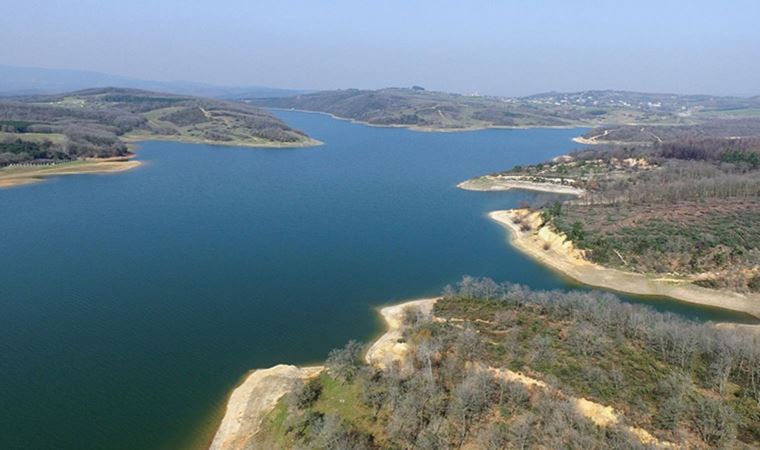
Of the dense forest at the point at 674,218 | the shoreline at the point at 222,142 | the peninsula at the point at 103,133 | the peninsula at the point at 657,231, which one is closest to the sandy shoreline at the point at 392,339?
the peninsula at the point at 657,231

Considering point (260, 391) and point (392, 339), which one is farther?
point (392, 339)

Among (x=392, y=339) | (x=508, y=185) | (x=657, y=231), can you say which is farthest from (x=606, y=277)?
(x=508, y=185)

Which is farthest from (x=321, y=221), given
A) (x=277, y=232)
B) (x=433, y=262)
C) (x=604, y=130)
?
(x=604, y=130)

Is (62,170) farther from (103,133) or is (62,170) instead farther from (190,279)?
(190,279)

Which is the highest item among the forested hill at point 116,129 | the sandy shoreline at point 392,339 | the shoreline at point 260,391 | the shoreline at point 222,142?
the forested hill at point 116,129

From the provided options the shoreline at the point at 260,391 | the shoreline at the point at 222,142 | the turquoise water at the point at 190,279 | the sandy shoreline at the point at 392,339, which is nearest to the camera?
the shoreline at the point at 260,391

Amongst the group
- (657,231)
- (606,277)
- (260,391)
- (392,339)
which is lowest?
(260,391)

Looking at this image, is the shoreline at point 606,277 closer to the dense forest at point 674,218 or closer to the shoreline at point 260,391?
the dense forest at point 674,218

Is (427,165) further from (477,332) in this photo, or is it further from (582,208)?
(477,332)
